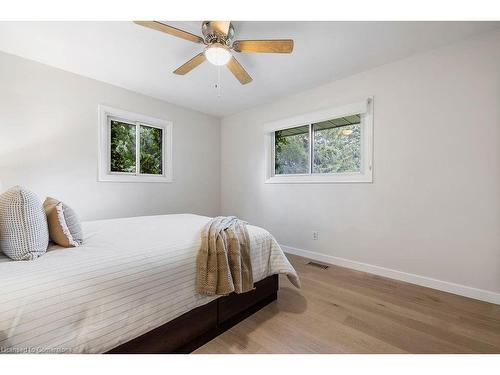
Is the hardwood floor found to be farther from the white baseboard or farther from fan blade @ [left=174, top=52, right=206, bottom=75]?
fan blade @ [left=174, top=52, right=206, bottom=75]

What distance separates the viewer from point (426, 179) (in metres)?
2.18

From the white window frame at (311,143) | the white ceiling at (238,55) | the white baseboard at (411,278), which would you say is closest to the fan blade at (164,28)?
the white ceiling at (238,55)

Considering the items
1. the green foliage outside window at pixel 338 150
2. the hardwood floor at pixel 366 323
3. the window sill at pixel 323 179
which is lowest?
the hardwood floor at pixel 366 323

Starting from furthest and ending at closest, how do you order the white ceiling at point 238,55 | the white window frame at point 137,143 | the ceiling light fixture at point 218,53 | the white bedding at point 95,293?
the white window frame at point 137,143 → the white ceiling at point 238,55 → the ceiling light fixture at point 218,53 → the white bedding at point 95,293

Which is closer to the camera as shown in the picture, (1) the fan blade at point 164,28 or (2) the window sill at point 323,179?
(1) the fan blade at point 164,28

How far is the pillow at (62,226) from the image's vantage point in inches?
51.5

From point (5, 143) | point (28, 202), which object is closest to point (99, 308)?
point (28, 202)

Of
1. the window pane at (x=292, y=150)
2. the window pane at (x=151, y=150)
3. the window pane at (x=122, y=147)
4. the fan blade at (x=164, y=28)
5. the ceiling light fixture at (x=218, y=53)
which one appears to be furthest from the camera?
the window pane at (x=151, y=150)

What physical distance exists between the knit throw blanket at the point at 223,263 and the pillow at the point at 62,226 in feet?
2.63

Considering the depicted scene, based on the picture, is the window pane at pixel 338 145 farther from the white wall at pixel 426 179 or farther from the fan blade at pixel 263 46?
the fan blade at pixel 263 46

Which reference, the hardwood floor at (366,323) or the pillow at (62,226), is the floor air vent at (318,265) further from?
the pillow at (62,226)

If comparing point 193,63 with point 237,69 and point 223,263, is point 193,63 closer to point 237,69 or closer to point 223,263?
point 237,69

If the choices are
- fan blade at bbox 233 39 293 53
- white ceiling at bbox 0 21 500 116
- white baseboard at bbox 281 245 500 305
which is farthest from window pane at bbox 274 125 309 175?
fan blade at bbox 233 39 293 53

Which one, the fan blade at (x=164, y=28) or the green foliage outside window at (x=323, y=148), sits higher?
the fan blade at (x=164, y=28)
